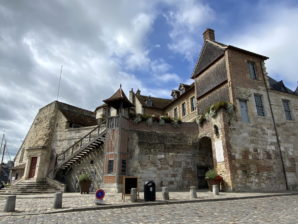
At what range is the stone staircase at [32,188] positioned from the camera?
18013 mm

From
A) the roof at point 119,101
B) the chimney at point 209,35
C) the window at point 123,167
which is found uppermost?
the chimney at point 209,35

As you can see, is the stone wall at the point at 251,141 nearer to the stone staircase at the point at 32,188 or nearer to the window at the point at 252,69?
the window at the point at 252,69

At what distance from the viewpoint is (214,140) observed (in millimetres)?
16594

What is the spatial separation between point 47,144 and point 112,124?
13.1m

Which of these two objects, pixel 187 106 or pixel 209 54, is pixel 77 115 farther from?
pixel 209 54

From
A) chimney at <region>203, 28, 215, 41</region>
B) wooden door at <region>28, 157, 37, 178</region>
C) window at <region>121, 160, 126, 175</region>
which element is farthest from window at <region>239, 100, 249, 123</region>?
wooden door at <region>28, 157, 37, 178</region>

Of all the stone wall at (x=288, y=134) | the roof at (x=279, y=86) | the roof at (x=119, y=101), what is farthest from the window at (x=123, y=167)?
the roof at (x=279, y=86)

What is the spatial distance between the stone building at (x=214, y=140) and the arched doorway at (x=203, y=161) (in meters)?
0.09

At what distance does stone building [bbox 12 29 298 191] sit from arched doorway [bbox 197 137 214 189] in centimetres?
9

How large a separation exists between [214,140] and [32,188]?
16.2m

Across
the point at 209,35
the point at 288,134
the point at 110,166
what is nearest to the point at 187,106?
the point at 209,35

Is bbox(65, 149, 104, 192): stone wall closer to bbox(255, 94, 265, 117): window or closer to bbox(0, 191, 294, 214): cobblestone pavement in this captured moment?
bbox(0, 191, 294, 214): cobblestone pavement

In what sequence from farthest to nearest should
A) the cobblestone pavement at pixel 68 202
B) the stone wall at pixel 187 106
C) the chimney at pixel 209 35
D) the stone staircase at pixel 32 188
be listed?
the stone wall at pixel 187 106 < the chimney at pixel 209 35 < the stone staircase at pixel 32 188 < the cobblestone pavement at pixel 68 202

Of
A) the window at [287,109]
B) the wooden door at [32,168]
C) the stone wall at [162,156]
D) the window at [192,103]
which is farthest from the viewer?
the window at [192,103]
